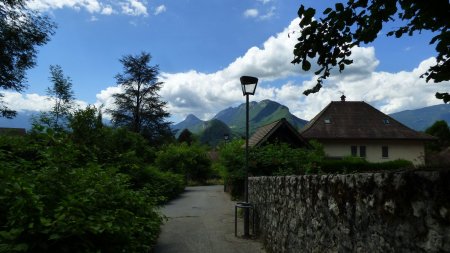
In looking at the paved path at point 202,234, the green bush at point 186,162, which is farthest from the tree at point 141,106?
the paved path at point 202,234

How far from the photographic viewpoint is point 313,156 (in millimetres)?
20703

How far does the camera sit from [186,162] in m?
42.8

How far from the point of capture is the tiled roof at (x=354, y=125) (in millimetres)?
47188

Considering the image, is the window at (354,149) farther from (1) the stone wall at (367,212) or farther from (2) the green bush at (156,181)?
(1) the stone wall at (367,212)

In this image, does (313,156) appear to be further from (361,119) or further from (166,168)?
(361,119)

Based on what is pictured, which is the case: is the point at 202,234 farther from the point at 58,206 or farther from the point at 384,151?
the point at 384,151

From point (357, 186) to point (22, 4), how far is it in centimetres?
1953

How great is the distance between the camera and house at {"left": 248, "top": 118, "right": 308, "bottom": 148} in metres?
22.3

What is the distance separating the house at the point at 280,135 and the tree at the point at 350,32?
15.7 metres

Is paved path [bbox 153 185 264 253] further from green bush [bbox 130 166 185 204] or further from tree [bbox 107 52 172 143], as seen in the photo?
tree [bbox 107 52 172 143]

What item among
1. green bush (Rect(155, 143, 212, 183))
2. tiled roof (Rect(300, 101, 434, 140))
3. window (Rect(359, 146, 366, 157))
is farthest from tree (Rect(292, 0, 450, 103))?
window (Rect(359, 146, 366, 157))

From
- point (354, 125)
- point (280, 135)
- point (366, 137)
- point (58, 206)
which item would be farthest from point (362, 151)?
point (58, 206)

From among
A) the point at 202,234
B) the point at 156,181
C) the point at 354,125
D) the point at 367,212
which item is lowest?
the point at 202,234

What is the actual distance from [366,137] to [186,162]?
19.9m
